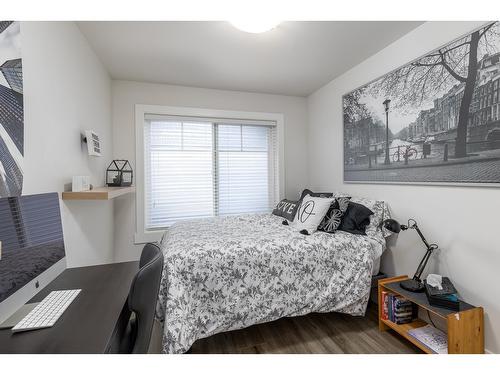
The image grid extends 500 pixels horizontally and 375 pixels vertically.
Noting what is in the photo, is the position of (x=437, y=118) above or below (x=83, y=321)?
above

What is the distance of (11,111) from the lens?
3.55ft

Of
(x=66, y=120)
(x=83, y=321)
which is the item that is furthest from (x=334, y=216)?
(x=66, y=120)

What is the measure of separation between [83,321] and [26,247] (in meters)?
0.37

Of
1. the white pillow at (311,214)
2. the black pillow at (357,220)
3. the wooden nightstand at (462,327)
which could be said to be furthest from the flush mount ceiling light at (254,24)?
the wooden nightstand at (462,327)

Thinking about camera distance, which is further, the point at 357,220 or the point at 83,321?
the point at 357,220

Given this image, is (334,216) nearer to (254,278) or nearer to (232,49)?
(254,278)

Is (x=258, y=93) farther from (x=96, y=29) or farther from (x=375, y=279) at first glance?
(x=375, y=279)

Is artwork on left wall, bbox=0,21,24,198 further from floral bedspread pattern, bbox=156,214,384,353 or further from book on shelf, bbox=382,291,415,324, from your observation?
book on shelf, bbox=382,291,415,324

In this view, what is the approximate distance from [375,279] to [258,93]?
106 inches

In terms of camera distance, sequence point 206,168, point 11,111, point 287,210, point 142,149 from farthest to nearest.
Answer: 1. point 206,168
2. point 142,149
3. point 287,210
4. point 11,111

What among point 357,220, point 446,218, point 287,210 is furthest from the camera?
point 287,210

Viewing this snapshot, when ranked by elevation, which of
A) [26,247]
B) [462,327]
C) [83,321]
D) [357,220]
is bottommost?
[462,327]

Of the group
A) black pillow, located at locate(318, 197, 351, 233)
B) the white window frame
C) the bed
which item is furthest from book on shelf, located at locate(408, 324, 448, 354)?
the white window frame
